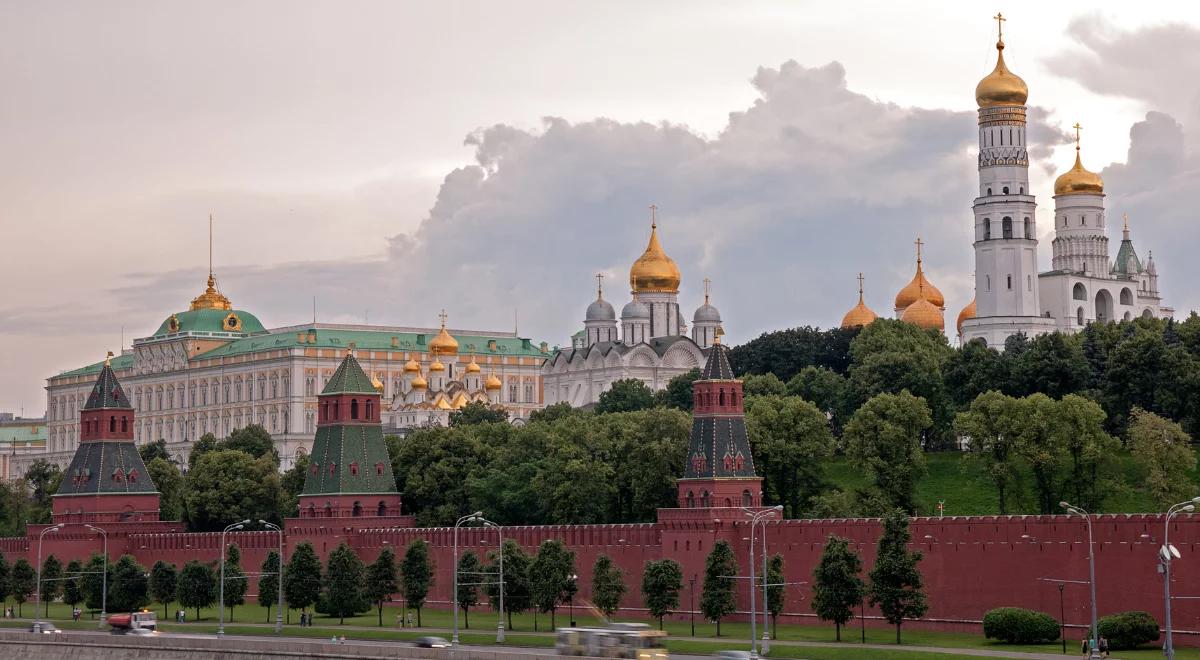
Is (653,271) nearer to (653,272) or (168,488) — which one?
(653,272)

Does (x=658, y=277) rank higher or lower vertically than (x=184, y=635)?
higher

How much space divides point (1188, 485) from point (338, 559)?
37.9 meters

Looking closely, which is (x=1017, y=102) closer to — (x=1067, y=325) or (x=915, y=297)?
(x=1067, y=325)

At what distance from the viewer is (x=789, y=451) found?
4313 inches

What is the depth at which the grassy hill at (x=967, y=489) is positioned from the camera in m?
104

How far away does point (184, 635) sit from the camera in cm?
9012

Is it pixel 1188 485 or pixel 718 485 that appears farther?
pixel 1188 485

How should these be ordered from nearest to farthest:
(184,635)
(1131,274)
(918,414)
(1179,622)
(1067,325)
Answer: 1. (1179,622)
2. (184,635)
3. (918,414)
4. (1067,325)
5. (1131,274)

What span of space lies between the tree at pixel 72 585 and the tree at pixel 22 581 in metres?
1.74

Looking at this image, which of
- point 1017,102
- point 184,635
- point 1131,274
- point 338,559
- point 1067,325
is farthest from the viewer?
point 1131,274

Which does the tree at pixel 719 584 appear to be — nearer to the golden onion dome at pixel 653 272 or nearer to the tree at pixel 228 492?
the tree at pixel 228 492

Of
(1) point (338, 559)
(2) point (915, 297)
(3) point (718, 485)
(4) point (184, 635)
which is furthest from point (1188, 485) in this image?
(2) point (915, 297)

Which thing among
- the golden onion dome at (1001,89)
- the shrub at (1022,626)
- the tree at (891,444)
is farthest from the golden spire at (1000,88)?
the shrub at (1022,626)

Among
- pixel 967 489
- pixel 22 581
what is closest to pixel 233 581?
pixel 22 581
